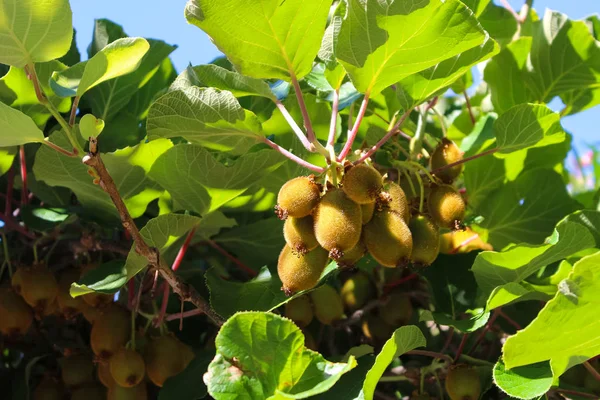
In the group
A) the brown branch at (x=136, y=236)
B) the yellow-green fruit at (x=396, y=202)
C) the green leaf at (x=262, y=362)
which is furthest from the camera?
the yellow-green fruit at (x=396, y=202)

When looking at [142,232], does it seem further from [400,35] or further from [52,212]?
[400,35]

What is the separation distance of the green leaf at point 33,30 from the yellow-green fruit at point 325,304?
1.78 ft

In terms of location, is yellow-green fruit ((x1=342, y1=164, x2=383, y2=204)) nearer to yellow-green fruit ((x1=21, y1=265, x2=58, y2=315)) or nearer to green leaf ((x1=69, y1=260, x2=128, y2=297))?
green leaf ((x1=69, y1=260, x2=128, y2=297))

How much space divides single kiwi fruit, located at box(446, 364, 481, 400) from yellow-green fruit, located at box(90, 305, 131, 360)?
507 mm

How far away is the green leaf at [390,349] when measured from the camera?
32.2 inches

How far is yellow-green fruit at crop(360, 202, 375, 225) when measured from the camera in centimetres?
93

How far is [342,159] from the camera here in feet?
3.05

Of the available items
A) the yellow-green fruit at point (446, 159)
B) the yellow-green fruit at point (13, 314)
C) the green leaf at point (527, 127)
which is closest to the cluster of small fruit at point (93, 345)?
the yellow-green fruit at point (13, 314)

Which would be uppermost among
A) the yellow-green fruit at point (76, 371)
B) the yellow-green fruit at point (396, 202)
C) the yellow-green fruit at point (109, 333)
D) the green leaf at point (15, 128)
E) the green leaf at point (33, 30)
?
the green leaf at point (33, 30)

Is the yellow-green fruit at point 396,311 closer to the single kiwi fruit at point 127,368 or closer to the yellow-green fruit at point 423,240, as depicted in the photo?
the yellow-green fruit at point 423,240

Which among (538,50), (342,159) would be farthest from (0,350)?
(538,50)

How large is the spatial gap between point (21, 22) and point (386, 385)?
2.83 feet

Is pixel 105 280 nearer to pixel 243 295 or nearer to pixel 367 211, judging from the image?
pixel 243 295

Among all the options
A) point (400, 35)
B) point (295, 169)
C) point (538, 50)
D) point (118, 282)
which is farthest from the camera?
point (538, 50)
